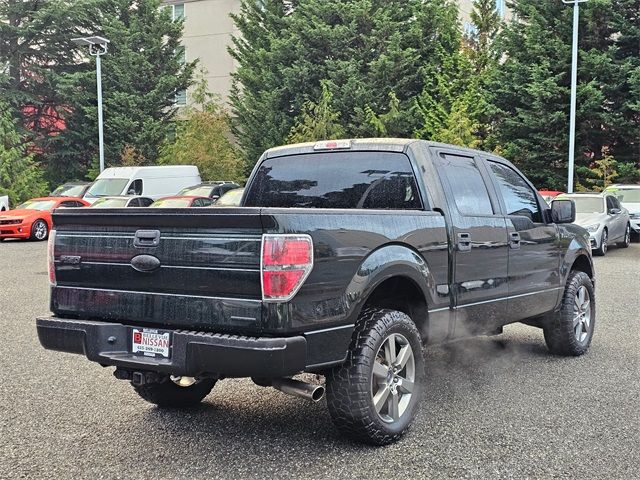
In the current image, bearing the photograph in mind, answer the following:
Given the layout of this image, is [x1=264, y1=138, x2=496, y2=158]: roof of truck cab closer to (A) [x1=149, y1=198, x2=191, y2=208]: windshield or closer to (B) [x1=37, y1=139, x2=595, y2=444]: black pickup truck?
(B) [x1=37, y1=139, x2=595, y2=444]: black pickup truck

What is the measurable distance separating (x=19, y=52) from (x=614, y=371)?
135ft

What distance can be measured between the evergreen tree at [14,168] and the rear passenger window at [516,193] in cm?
3301

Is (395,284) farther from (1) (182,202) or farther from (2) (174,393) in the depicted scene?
(1) (182,202)

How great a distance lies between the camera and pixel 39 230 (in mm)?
21734

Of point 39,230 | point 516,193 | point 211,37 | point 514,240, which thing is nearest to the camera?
point 514,240

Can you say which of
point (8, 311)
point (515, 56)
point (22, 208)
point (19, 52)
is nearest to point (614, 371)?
point (8, 311)

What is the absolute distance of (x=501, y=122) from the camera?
3111cm

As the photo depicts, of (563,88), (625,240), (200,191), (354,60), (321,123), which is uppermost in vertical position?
(354,60)

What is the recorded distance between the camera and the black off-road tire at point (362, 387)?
3920 millimetres

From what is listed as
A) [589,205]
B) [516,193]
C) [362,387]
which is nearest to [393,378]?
[362,387]

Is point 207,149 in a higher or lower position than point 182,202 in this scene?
higher

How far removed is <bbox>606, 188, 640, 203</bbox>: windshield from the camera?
2078cm

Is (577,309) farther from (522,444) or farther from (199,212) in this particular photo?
(199,212)

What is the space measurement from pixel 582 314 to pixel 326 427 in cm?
329
